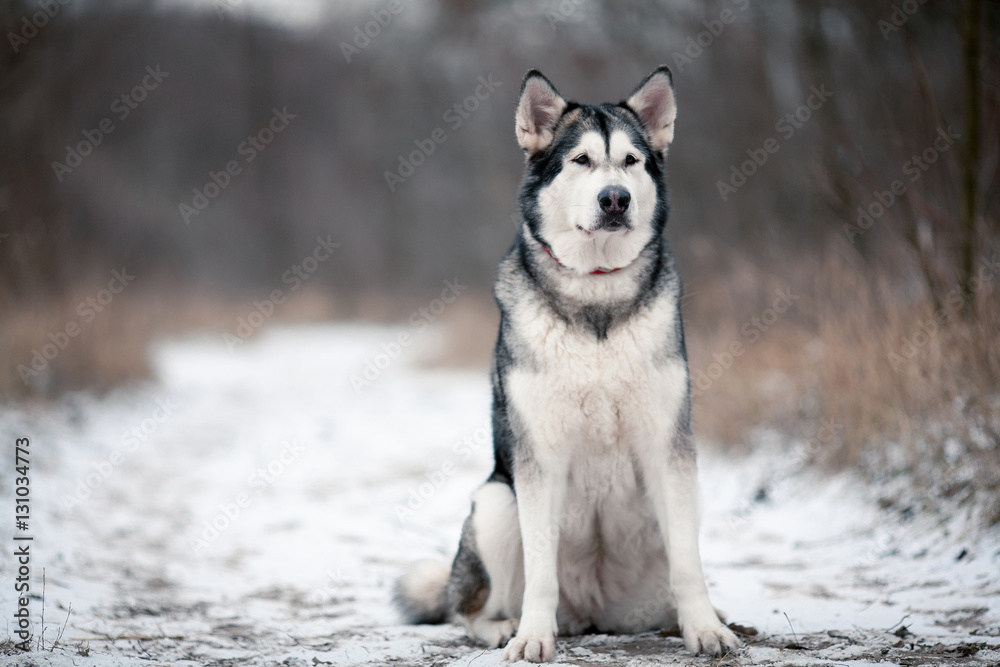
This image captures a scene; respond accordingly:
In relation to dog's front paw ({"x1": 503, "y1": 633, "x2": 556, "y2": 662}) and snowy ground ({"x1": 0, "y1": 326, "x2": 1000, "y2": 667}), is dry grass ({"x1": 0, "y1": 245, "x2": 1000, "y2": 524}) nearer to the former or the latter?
snowy ground ({"x1": 0, "y1": 326, "x2": 1000, "y2": 667})

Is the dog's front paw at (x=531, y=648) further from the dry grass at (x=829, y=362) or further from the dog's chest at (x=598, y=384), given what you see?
the dry grass at (x=829, y=362)

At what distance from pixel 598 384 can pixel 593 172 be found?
81 cm

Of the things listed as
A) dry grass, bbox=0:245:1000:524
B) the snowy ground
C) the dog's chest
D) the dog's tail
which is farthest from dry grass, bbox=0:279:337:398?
the dog's chest

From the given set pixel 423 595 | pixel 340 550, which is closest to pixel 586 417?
pixel 423 595

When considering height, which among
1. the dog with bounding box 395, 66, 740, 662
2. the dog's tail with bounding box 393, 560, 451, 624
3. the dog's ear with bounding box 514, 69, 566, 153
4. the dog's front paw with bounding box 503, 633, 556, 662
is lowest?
the dog's front paw with bounding box 503, 633, 556, 662

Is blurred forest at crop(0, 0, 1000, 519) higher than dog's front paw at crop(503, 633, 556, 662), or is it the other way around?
blurred forest at crop(0, 0, 1000, 519)

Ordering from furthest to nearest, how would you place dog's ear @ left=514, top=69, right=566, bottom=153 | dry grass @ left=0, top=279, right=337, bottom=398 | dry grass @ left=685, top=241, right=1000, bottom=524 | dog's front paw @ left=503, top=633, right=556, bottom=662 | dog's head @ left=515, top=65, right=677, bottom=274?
dry grass @ left=0, top=279, right=337, bottom=398 < dry grass @ left=685, top=241, right=1000, bottom=524 < dog's ear @ left=514, top=69, right=566, bottom=153 < dog's head @ left=515, top=65, right=677, bottom=274 < dog's front paw @ left=503, top=633, right=556, bottom=662

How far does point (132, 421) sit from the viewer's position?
25.0ft

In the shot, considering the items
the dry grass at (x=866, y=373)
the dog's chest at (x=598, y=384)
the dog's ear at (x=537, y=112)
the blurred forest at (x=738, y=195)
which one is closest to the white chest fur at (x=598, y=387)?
the dog's chest at (x=598, y=384)

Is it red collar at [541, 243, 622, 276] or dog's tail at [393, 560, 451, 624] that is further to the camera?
dog's tail at [393, 560, 451, 624]

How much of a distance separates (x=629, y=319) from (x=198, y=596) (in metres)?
2.33

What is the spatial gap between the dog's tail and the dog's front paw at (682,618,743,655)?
1007 millimetres

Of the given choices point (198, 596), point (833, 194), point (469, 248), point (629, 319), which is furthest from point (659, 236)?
point (469, 248)

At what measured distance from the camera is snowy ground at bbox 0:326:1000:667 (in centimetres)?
256
